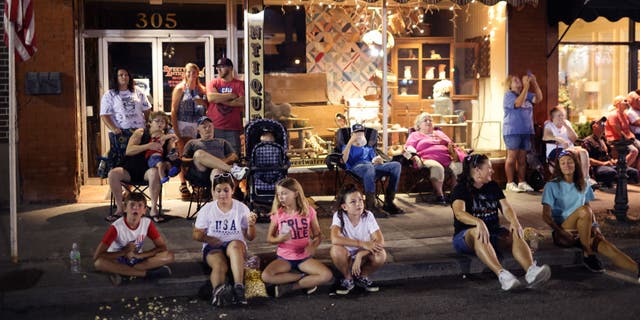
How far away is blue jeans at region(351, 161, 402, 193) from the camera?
1050cm

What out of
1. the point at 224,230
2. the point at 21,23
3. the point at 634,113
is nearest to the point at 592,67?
the point at 634,113

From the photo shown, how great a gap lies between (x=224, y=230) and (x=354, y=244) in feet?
4.17

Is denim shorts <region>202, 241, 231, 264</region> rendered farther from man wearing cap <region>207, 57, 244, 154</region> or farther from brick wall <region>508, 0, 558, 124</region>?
brick wall <region>508, 0, 558, 124</region>

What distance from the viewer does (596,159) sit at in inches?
521

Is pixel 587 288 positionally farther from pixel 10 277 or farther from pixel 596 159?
pixel 596 159

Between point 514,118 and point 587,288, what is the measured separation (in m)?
5.60

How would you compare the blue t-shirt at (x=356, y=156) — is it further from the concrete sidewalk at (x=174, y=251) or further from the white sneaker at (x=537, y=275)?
the white sneaker at (x=537, y=275)

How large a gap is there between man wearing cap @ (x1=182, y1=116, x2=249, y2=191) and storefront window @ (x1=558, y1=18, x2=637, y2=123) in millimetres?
7337

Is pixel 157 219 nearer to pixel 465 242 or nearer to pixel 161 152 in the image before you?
pixel 161 152

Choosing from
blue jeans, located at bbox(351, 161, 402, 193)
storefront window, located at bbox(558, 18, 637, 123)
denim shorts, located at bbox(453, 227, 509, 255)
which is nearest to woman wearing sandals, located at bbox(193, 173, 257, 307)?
denim shorts, located at bbox(453, 227, 509, 255)

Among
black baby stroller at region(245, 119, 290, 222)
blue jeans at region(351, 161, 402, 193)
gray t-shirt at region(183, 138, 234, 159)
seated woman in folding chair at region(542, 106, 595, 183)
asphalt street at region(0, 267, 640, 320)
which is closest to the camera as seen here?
asphalt street at region(0, 267, 640, 320)

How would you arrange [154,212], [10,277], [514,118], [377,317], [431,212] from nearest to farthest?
1. [377,317]
2. [10,277]
3. [154,212]
4. [431,212]
5. [514,118]

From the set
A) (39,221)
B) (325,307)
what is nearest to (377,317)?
(325,307)

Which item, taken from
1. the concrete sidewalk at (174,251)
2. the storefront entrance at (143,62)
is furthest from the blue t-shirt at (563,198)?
the storefront entrance at (143,62)
